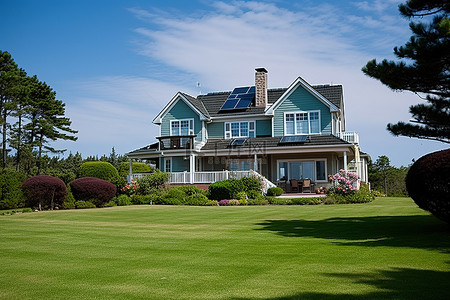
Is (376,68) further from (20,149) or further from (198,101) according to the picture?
(20,149)

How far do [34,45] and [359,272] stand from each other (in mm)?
24350

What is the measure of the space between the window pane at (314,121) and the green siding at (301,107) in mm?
313

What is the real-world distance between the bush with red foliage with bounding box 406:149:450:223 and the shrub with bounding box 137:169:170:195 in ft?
68.8

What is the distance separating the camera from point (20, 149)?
41.8 m

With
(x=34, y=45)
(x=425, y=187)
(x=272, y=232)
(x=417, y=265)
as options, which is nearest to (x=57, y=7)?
(x=34, y=45)

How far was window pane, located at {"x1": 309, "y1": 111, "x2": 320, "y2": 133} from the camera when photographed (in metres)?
32.9

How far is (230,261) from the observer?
807cm

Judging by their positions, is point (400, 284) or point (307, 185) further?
point (307, 185)

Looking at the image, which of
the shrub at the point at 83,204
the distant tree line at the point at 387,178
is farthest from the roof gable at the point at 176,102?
the distant tree line at the point at 387,178

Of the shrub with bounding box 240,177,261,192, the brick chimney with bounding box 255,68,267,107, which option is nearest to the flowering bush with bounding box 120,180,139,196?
the shrub with bounding box 240,177,261,192

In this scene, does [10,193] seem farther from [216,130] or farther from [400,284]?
[400,284]

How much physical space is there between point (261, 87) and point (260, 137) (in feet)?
14.7

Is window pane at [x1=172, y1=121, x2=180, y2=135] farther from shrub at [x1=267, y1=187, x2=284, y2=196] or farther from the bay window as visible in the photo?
shrub at [x1=267, y1=187, x2=284, y2=196]

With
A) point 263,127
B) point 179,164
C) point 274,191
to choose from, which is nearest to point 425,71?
point 274,191
